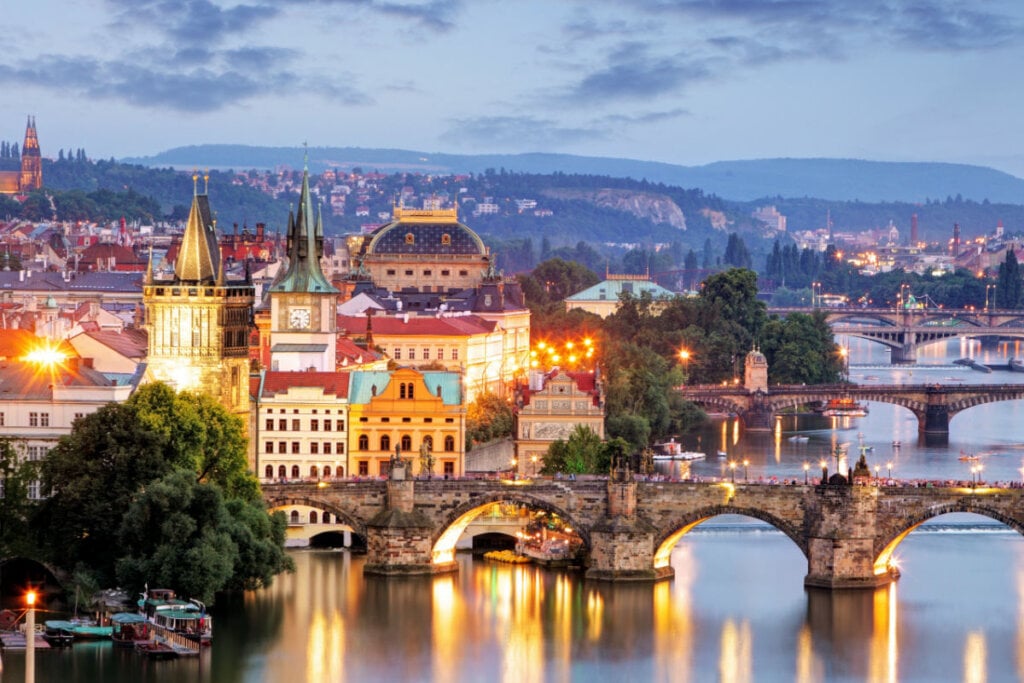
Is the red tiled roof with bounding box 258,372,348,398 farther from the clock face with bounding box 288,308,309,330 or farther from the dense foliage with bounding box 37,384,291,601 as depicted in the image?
the dense foliage with bounding box 37,384,291,601

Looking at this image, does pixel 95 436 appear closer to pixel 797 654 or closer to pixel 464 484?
pixel 464 484

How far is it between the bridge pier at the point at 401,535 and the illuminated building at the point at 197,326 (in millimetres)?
7697

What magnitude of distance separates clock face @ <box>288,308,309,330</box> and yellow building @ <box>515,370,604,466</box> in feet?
28.8

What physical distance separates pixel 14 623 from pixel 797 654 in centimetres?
1974

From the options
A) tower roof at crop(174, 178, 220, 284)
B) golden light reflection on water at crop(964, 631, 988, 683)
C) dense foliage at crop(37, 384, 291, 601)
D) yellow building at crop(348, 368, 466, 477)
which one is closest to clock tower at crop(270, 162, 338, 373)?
yellow building at crop(348, 368, 466, 477)

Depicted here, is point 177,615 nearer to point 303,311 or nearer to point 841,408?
point 303,311

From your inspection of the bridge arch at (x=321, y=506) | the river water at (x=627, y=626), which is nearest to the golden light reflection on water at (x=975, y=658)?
the river water at (x=627, y=626)

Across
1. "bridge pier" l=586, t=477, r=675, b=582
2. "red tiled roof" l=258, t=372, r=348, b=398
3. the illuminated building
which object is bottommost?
"bridge pier" l=586, t=477, r=675, b=582

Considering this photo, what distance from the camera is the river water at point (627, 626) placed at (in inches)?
2805

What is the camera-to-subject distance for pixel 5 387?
8106 cm

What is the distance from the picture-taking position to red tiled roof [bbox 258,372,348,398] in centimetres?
9406

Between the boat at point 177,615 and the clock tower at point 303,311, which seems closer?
the boat at point 177,615

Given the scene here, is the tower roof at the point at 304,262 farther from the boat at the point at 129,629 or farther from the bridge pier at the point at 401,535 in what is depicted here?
the boat at the point at 129,629

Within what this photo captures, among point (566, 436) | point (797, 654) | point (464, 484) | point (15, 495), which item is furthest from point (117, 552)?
point (566, 436)
